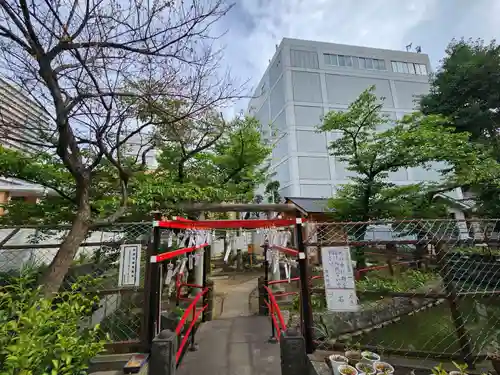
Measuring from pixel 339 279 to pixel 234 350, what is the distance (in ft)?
8.57

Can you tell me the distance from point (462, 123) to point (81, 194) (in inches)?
705

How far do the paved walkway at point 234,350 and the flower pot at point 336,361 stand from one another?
1.24 metres

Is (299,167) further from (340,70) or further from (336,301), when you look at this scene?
(336,301)

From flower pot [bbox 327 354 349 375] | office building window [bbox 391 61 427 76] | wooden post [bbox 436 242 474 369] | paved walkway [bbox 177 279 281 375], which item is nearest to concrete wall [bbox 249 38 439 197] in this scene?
office building window [bbox 391 61 427 76]

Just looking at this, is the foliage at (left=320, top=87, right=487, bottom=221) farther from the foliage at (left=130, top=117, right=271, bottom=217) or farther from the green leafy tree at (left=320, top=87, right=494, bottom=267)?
the foliage at (left=130, top=117, right=271, bottom=217)

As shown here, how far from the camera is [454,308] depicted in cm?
272

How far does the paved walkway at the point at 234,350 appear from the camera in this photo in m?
3.44

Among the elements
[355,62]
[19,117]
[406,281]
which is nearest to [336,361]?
[19,117]

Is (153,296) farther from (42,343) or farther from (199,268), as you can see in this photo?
(199,268)

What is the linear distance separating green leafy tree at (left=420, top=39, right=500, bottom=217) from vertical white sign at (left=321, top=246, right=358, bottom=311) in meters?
13.8

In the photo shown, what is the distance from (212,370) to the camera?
343cm

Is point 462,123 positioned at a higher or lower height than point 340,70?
lower

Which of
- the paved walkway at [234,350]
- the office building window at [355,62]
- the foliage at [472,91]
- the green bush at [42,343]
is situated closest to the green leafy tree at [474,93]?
the foliage at [472,91]

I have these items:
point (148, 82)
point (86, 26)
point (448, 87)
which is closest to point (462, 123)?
point (448, 87)
